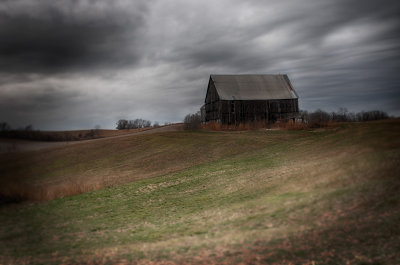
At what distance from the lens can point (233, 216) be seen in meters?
7.45

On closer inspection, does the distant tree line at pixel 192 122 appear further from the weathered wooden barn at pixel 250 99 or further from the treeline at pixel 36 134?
the treeline at pixel 36 134

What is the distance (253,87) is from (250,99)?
3.00 m

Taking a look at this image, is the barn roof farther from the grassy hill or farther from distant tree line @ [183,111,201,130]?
the grassy hill

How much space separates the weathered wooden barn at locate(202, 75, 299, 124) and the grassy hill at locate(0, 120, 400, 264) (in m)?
28.7

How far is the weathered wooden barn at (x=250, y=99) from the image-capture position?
42.8 meters

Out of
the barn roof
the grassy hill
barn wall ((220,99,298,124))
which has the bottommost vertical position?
the grassy hill

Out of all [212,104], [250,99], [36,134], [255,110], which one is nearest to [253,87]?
[250,99]

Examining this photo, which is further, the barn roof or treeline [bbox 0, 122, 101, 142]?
the barn roof

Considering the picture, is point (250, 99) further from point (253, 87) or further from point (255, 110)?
point (253, 87)

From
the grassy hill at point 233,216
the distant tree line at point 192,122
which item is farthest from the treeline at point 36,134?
→ the distant tree line at point 192,122

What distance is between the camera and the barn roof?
143ft

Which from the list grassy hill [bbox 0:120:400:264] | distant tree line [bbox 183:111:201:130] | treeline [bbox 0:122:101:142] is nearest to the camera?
grassy hill [bbox 0:120:400:264]

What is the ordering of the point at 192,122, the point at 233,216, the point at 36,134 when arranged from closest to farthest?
1. the point at 233,216
2. the point at 36,134
3. the point at 192,122

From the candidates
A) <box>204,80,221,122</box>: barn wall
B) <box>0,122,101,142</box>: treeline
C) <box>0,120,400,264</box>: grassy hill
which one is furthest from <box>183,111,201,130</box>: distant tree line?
<box>0,120,400,264</box>: grassy hill
